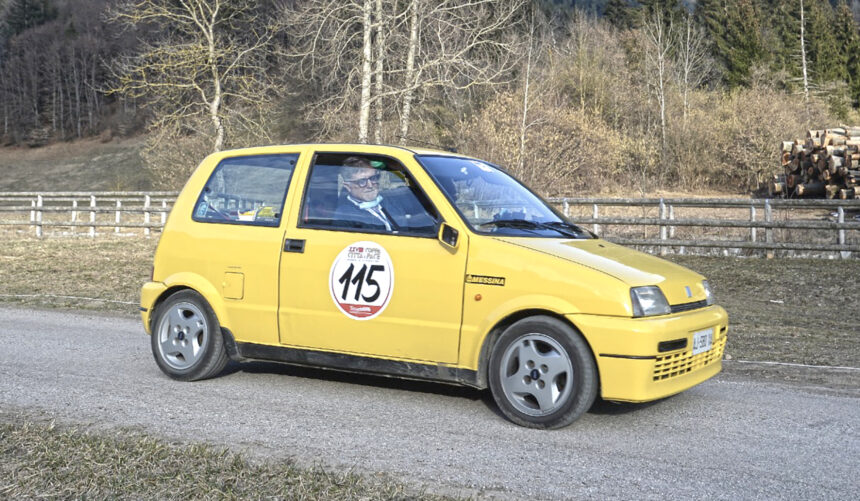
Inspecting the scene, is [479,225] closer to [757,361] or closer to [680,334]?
[680,334]

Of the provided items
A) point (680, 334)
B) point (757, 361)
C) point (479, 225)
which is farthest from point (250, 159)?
point (757, 361)

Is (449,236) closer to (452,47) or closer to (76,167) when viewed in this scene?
(452,47)

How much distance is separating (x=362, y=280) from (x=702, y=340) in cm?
237

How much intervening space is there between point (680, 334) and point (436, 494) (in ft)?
7.19

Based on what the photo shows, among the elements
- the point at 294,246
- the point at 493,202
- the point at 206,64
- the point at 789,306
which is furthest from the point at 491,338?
the point at 206,64

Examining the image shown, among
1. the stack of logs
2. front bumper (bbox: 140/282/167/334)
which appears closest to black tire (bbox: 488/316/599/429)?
front bumper (bbox: 140/282/167/334)

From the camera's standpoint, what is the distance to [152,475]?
4211mm

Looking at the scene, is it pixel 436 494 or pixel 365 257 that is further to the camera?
pixel 365 257

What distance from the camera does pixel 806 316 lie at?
1188 centimetres

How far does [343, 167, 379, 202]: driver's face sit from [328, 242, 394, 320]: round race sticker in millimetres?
392

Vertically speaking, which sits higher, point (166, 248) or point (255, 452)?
point (166, 248)

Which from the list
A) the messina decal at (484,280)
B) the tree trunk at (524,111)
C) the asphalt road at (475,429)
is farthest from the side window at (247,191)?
the tree trunk at (524,111)

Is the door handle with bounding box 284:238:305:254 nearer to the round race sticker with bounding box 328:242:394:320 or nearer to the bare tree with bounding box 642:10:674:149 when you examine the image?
the round race sticker with bounding box 328:242:394:320

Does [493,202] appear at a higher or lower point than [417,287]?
higher
